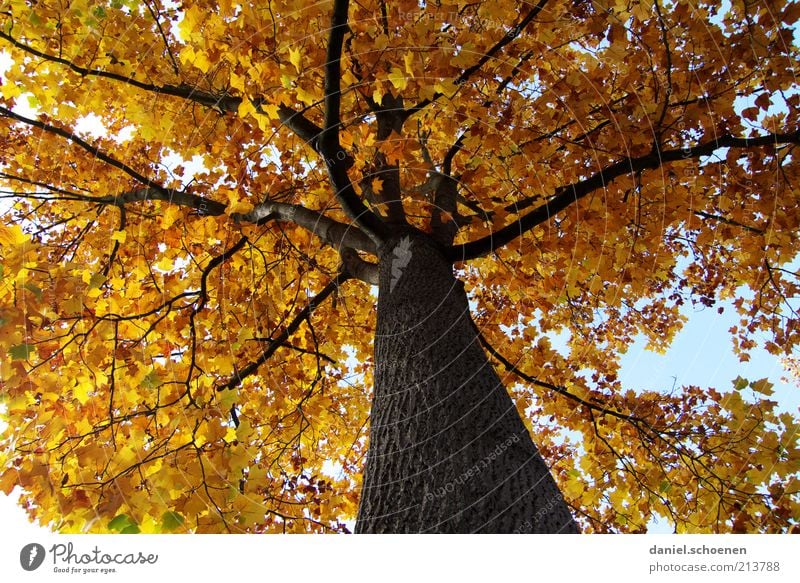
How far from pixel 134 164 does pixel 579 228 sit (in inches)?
233

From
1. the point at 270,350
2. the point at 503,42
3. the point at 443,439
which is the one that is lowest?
the point at 443,439

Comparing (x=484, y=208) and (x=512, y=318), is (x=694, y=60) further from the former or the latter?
(x=512, y=318)

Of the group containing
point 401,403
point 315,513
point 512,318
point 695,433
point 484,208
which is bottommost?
point 315,513

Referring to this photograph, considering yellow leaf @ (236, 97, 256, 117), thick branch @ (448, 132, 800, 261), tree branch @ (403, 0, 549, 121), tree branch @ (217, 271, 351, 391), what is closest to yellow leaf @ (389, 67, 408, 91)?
tree branch @ (403, 0, 549, 121)

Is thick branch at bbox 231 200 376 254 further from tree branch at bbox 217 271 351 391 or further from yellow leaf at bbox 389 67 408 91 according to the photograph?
yellow leaf at bbox 389 67 408 91

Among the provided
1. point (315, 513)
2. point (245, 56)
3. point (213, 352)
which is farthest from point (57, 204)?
point (315, 513)

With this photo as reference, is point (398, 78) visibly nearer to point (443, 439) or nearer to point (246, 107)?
point (246, 107)

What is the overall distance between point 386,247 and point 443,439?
1943 mm

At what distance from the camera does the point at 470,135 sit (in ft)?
14.1

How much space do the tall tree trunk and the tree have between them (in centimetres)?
2

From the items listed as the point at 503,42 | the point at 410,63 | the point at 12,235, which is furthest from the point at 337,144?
the point at 12,235
